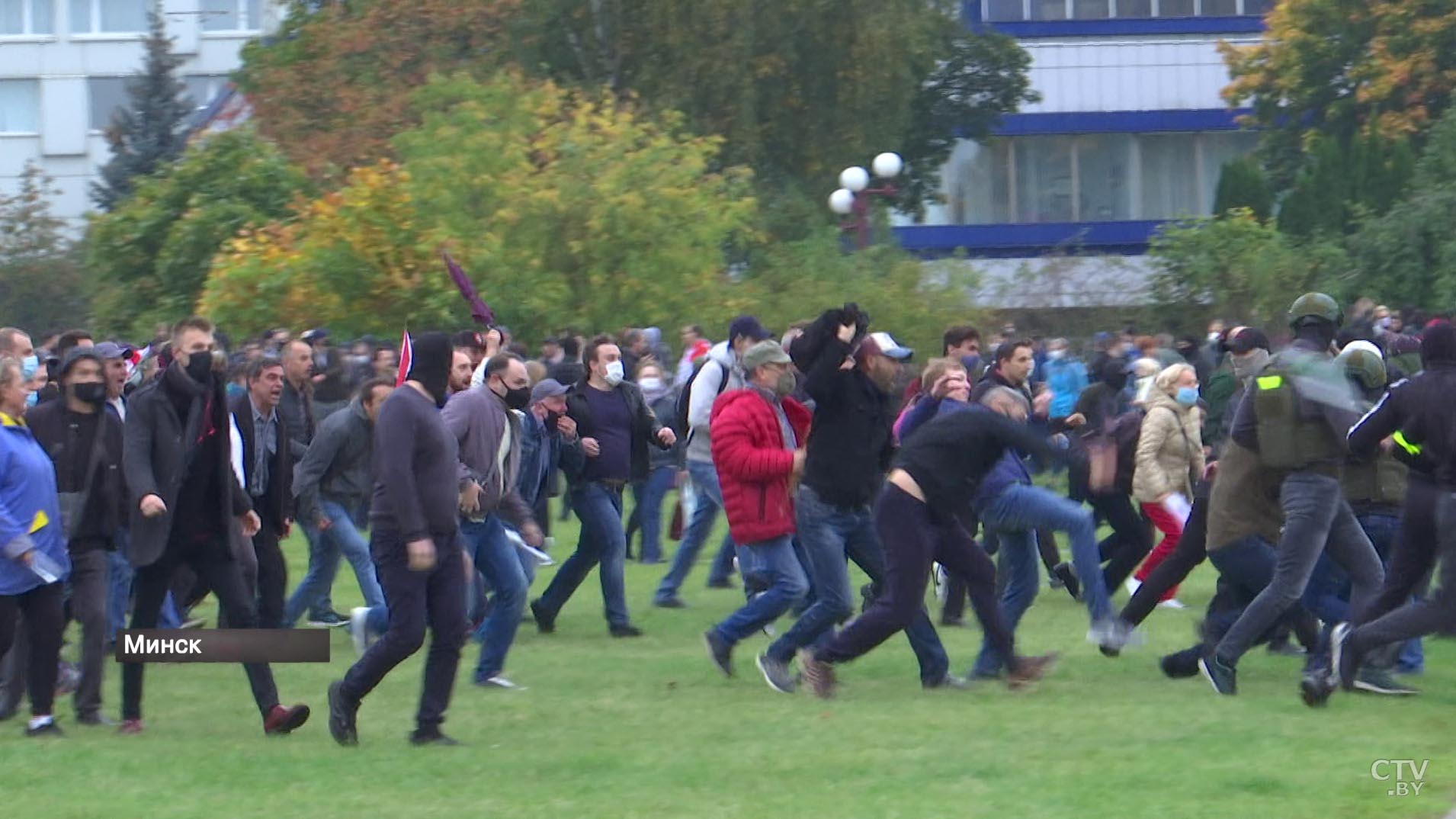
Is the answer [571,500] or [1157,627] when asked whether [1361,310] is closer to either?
[1157,627]

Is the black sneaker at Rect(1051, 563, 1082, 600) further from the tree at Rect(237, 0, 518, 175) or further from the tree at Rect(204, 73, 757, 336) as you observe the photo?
the tree at Rect(237, 0, 518, 175)

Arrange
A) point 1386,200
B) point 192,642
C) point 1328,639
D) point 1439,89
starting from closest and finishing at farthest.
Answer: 1. point 192,642
2. point 1328,639
3. point 1386,200
4. point 1439,89

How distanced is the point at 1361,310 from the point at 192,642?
16.9 metres

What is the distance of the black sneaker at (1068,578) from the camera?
14.5 metres

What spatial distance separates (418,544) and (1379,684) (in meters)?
4.81

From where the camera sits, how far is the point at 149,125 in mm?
60531

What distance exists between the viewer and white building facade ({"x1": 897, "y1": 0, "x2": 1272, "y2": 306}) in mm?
60156

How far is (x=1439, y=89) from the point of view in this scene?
48.6 meters

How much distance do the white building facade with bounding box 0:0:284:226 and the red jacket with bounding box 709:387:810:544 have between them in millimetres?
63493

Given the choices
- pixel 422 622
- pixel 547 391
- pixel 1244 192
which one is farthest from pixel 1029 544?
pixel 1244 192

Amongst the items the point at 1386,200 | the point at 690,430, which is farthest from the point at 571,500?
the point at 1386,200

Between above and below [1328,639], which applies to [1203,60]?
above

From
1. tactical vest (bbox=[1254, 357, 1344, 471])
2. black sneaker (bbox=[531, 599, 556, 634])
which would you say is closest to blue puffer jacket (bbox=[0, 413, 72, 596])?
black sneaker (bbox=[531, 599, 556, 634])

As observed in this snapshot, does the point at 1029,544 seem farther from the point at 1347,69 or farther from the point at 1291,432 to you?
the point at 1347,69
